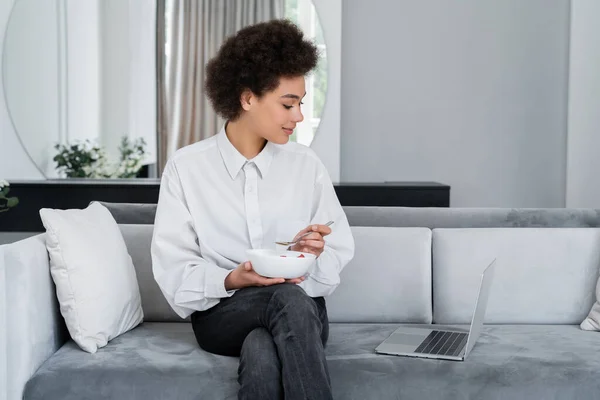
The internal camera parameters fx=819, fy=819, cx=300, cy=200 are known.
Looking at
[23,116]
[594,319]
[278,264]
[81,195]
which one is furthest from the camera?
[23,116]

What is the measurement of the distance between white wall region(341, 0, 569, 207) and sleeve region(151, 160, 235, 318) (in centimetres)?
243

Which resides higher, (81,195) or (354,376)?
(81,195)

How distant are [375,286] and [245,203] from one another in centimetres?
53

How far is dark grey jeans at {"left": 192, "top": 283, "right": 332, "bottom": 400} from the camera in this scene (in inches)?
71.0

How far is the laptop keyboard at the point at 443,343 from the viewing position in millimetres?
2137

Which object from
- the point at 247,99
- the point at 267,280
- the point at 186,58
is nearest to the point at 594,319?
the point at 267,280

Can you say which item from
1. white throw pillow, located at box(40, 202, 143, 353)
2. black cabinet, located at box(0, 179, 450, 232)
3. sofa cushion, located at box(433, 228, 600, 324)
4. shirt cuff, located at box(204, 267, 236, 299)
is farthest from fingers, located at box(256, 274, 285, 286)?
black cabinet, located at box(0, 179, 450, 232)

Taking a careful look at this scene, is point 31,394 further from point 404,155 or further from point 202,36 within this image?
point 404,155

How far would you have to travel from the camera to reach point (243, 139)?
2330mm

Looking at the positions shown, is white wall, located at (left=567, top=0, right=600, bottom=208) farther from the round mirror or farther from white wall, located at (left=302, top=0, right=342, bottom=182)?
the round mirror

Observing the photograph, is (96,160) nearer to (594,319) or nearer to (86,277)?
A: (86,277)

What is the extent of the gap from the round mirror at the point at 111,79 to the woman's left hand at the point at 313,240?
2104 millimetres

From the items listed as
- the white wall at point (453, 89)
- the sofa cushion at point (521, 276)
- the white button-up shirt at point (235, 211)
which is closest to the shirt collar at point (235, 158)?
the white button-up shirt at point (235, 211)

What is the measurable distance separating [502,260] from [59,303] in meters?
1.33
